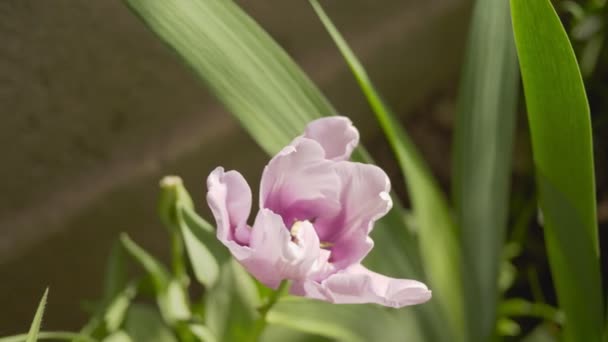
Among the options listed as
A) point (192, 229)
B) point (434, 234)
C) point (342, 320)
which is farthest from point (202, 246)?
point (434, 234)

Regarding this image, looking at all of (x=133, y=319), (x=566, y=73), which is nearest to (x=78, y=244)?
(x=133, y=319)

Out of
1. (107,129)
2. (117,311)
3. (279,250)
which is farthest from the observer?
(107,129)

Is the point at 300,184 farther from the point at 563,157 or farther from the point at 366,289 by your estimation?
the point at 563,157

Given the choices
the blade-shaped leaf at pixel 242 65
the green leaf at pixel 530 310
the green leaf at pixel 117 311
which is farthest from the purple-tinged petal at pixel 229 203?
the green leaf at pixel 530 310

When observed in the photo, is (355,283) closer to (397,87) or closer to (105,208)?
(105,208)

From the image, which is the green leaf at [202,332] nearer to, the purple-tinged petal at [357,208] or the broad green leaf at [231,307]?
the broad green leaf at [231,307]
